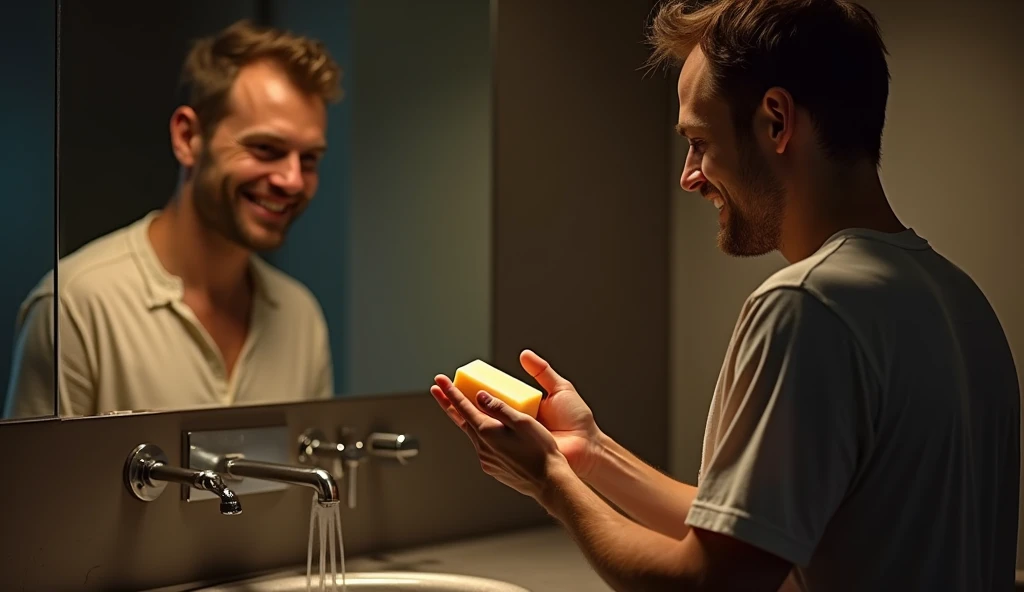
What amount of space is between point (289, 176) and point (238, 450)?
568mm

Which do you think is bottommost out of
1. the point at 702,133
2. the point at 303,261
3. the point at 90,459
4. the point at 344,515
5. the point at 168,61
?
the point at 344,515

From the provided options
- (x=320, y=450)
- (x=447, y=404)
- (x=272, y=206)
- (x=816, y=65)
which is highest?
(x=816, y=65)

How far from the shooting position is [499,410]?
1357mm

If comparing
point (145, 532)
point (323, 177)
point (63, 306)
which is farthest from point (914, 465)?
point (323, 177)

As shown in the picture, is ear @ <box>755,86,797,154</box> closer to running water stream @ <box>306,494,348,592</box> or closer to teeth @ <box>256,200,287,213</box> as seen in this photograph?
running water stream @ <box>306,494,348,592</box>

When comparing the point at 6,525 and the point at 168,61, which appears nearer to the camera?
the point at 6,525

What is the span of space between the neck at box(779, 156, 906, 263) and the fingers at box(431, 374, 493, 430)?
0.42m

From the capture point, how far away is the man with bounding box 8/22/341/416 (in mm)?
1797

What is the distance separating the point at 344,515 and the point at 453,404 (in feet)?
2.15

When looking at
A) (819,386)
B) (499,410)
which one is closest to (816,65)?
(819,386)

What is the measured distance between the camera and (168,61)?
197cm

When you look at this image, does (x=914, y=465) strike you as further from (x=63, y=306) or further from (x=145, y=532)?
(x=63, y=306)

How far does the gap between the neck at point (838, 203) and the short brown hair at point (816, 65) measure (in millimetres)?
20

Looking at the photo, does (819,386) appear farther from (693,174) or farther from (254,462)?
(254,462)
